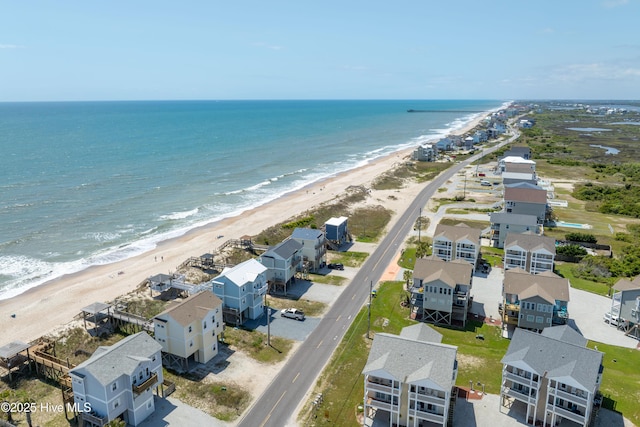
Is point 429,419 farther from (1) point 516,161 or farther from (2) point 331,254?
(1) point 516,161

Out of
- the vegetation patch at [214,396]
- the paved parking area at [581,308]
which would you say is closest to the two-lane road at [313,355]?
the vegetation patch at [214,396]

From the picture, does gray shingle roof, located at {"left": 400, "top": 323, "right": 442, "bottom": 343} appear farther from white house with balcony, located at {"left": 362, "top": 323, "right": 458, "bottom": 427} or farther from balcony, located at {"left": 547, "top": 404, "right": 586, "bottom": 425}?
balcony, located at {"left": 547, "top": 404, "right": 586, "bottom": 425}

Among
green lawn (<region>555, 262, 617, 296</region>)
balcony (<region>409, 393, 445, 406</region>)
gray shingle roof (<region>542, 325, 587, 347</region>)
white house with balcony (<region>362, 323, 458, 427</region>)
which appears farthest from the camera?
green lawn (<region>555, 262, 617, 296</region>)

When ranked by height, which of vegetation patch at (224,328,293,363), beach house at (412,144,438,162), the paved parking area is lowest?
vegetation patch at (224,328,293,363)

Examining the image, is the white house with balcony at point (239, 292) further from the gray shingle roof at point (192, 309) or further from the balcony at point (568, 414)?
the balcony at point (568, 414)

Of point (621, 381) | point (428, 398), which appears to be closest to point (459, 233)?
point (621, 381)

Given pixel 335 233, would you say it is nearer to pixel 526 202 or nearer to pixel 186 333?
pixel 186 333

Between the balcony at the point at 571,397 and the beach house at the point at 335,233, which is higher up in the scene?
the beach house at the point at 335,233

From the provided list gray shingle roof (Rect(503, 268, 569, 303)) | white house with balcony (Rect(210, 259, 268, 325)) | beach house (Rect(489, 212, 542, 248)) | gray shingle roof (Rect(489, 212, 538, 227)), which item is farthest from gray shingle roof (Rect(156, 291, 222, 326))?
beach house (Rect(489, 212, 542, 248))
